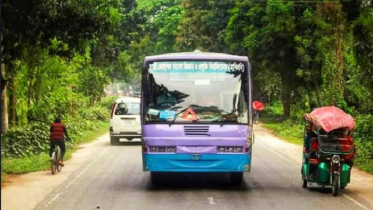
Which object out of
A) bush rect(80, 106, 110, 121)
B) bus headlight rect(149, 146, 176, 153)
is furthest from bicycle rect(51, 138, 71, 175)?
bush rect(80, 106, 110, 121)

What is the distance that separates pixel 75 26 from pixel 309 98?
64.8ft

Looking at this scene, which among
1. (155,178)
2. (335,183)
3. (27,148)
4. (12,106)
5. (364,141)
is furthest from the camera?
(12,106)

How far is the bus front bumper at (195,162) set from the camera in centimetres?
1235

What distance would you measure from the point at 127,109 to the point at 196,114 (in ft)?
45.5

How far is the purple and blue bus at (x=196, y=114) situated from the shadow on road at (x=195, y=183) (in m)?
0.45

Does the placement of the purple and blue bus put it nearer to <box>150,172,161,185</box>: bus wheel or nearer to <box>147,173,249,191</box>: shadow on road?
<box>147,173,249,191</box>: shadow on road

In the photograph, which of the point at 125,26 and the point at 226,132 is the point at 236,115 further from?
the point at 125,26

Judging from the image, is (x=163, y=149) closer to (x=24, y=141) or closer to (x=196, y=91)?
(x=196, y=91)

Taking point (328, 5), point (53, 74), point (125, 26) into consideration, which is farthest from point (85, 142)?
point (125, 26)

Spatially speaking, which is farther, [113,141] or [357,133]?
[113,141]

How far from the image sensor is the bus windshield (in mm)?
12672

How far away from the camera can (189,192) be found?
12625mm

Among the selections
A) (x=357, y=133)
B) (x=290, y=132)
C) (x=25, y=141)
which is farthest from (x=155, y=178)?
(x=290, y=132)

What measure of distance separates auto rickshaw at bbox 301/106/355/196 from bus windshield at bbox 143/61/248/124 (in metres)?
1.54
